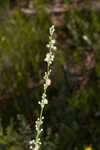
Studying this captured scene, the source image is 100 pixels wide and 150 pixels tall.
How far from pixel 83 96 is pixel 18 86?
0.87m

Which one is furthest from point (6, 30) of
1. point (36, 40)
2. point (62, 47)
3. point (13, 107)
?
point (13, 107)

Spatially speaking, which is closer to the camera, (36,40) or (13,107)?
(13,107)

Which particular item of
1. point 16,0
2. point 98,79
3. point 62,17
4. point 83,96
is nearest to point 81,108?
point 83,96

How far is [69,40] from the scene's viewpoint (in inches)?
192

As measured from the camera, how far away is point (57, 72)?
4121 millimetres

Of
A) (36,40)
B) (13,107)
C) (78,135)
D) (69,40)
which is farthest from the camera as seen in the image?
(69,40)

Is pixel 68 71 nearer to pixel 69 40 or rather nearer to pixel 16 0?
pixel 69 40

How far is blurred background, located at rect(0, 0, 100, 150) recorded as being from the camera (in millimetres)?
3664

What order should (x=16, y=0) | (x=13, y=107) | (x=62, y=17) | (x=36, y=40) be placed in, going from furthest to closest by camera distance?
(x=16, y=0) → (x=62, y=17) → (x=36, y=40) → (x=13, y=107)

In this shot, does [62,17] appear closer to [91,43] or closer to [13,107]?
[91,43]

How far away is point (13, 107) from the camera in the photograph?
13.5 ft

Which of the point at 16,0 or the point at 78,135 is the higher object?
the point at 16,0

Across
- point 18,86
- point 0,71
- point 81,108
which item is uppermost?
point 0,71

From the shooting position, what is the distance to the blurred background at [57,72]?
12.0ft
